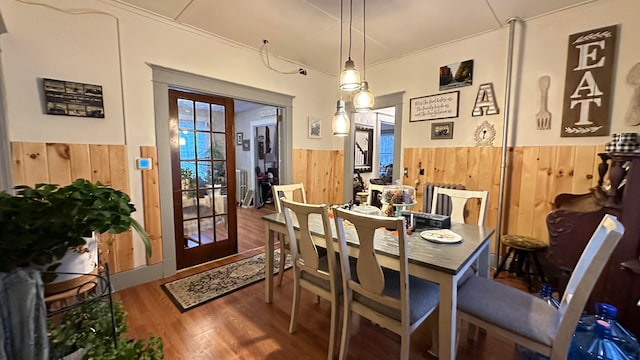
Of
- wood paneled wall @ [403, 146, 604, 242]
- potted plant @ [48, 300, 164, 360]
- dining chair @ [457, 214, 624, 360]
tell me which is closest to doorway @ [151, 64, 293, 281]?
potted plant @ [48, 300, 164, 360]

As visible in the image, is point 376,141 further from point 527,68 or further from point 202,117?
point 202,117

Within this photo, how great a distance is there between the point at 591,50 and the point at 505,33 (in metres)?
0.73

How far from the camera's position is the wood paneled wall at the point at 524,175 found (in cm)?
239

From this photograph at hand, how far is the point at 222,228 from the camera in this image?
3211 mm

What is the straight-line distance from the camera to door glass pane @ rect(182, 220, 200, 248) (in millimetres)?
2910

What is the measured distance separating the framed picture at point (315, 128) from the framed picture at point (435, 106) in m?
1.38

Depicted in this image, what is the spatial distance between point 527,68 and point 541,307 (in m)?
2.36

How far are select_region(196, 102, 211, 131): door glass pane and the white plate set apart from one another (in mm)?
2527

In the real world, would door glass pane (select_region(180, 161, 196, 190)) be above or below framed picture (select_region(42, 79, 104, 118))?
below

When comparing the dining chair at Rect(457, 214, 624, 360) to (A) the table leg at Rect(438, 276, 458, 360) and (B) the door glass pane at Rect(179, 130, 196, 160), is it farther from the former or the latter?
(B) the door glass pane at Rect(179, 130, 196, 160)

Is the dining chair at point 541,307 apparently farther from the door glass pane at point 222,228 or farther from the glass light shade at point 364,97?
the door glass pane at point 222,228

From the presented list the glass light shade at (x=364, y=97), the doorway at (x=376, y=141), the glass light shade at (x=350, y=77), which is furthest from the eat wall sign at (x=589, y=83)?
the glass light shade at (x=350, y=77)

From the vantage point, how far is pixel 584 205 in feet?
7.18

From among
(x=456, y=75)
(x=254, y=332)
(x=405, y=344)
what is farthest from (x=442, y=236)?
(x=456, y=75)
